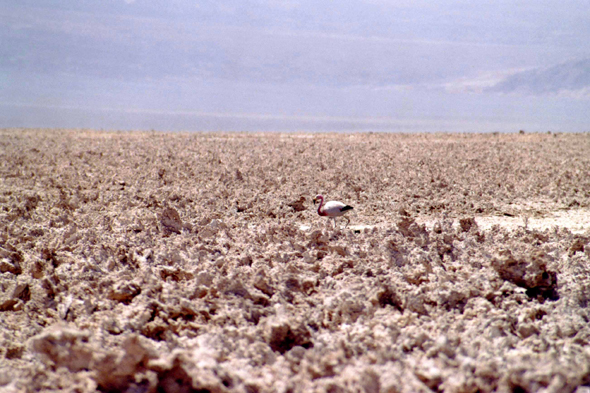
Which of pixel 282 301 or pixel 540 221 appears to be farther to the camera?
pixel 540 221

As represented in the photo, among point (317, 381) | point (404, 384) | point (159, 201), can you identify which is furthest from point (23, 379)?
point (159, 201)

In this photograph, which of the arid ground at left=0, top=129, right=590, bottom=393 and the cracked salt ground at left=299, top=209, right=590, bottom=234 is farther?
the cracked salt ground at left=299, top=209, right=590, bottom=234

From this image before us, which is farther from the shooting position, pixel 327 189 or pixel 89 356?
pixel 327 189

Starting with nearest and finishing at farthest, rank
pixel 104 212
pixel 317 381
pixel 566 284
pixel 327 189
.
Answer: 1. pixel 317 381
2. pixel 566 284
3. pixel 104 212
4. pixel 327 189

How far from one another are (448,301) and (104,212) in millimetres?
6337

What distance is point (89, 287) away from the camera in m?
4.84

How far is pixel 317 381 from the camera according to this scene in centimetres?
299

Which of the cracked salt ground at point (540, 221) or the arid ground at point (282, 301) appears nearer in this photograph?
the arid ground at point (282, 301)

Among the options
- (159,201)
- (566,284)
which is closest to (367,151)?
(159,201)

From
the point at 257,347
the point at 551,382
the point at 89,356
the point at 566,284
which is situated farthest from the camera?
the point at 566,284

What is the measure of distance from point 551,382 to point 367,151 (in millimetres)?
18808

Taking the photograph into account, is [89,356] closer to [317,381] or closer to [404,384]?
[317,381]

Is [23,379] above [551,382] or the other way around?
the other way around

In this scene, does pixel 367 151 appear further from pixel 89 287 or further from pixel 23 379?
pixel 23 379
